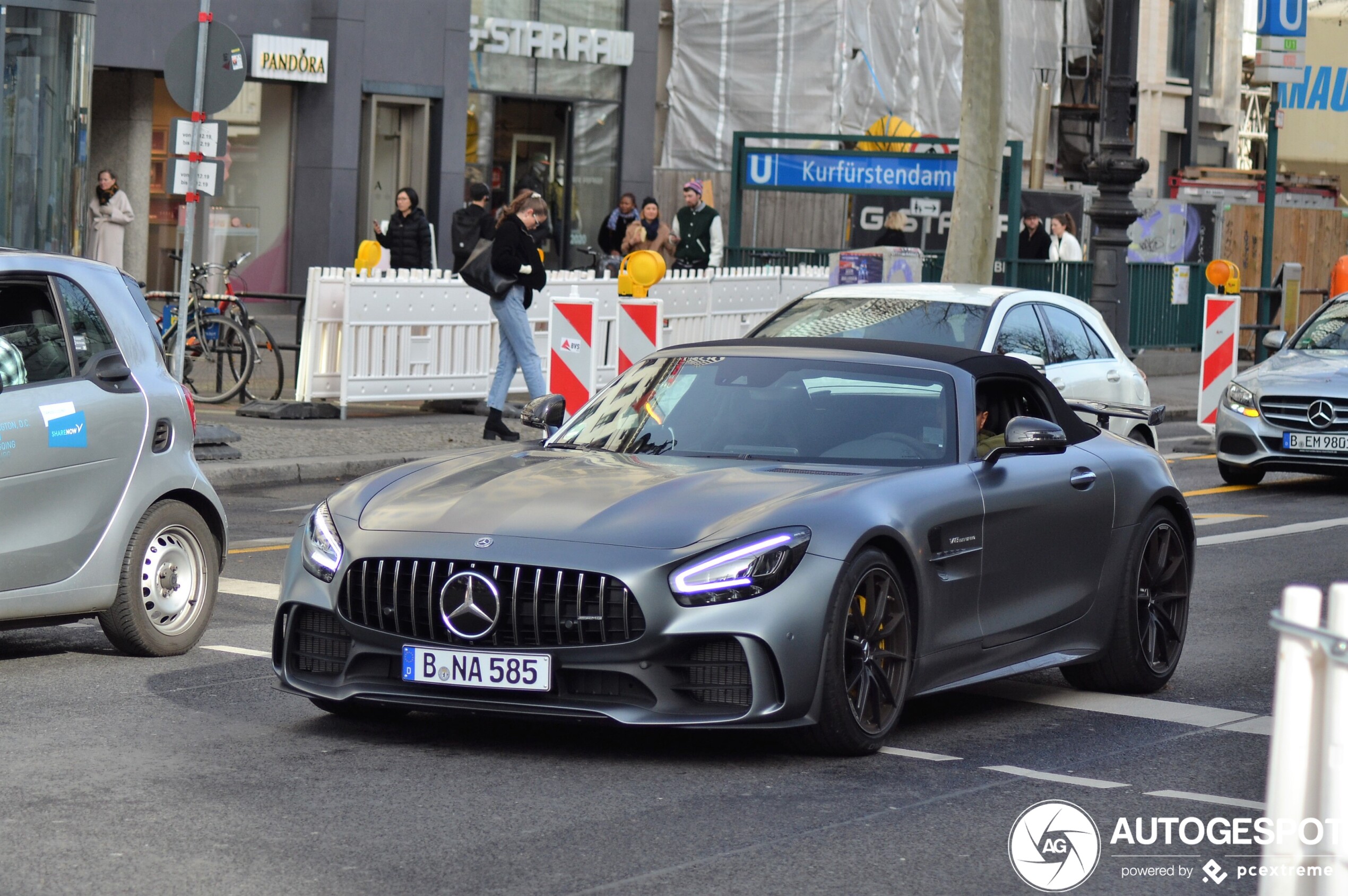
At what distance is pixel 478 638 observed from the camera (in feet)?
21.9

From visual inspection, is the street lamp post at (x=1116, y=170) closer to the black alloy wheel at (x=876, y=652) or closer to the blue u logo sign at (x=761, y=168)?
the blue u logo sign at (x=761, y=168)

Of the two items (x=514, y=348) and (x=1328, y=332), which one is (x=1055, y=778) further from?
(x=514, y=348)

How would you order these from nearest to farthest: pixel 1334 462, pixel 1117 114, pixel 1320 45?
pixel 1334 462
pixel 1117 114
pixel 1320 45

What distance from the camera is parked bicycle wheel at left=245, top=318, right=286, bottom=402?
64.6 ft

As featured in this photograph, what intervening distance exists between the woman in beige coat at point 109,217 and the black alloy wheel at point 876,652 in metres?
19.6

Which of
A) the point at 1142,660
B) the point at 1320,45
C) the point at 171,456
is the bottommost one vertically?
the point at 1142,660

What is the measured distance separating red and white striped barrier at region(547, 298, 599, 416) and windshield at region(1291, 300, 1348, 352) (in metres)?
5.59

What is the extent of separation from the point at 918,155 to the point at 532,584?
19.1 meters

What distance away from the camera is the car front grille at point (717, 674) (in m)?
6.61

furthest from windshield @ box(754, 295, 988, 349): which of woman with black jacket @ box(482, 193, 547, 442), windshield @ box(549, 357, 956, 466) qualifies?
windshield @ box(549, 357, 956, 466)

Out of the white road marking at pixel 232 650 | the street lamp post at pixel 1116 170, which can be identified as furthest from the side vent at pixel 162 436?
the street lamp post at pixel 1116 170

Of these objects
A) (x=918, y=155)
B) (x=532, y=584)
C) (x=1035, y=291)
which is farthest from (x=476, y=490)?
(x=918, y=155)

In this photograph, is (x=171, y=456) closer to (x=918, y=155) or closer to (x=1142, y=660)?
Result: (x=1142, y=660)

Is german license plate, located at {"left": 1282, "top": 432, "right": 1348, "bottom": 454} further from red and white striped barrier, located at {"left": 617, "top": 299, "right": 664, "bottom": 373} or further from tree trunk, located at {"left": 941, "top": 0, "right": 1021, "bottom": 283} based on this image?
tree trunk, located at {"left": 941, "top": 0, "right": 1021, "bottom": 283}
